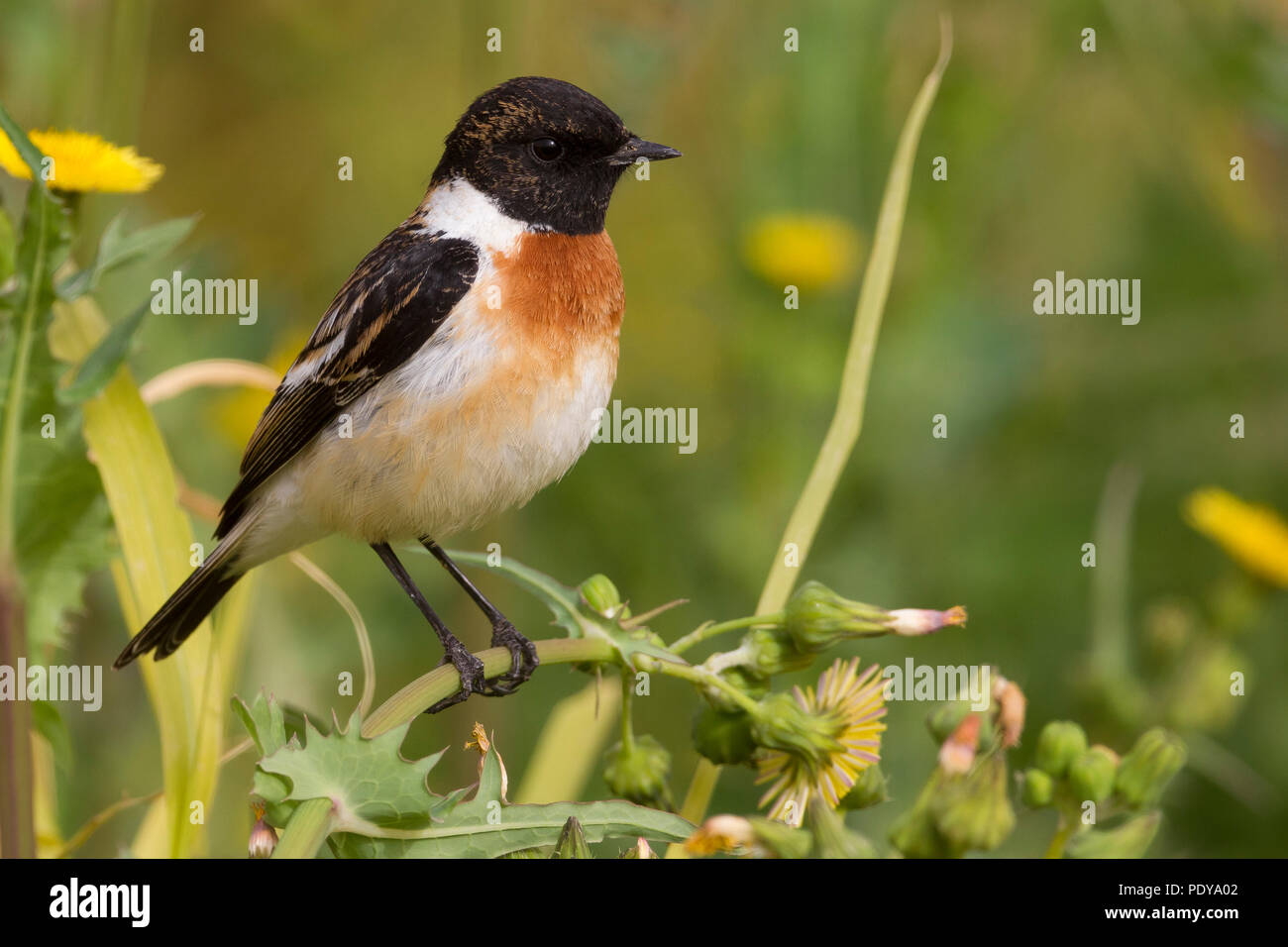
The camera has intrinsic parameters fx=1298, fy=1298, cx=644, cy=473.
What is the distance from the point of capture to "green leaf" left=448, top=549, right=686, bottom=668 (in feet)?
6.87

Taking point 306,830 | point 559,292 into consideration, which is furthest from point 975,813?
point 559,292

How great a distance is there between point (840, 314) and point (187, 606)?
3.26m

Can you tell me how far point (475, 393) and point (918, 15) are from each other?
3.53m

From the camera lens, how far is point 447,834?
1995mm

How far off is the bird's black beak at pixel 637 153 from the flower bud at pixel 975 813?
1.89m

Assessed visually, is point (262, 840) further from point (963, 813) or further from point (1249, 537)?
point (1249, 537)

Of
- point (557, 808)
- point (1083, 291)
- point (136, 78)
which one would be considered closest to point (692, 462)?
point (1083, 291)

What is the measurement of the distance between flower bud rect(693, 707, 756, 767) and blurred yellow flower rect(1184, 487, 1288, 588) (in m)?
2.54

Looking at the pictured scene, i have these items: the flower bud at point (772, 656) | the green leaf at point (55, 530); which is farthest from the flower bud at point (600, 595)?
the green leaf at point (55, 530)

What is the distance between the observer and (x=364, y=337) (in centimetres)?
321

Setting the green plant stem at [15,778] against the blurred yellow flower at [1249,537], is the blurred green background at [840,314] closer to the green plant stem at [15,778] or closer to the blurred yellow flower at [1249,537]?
the blurred yellow flower at [1249,537]

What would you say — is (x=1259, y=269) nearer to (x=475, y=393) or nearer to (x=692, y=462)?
(x=692, y=462)

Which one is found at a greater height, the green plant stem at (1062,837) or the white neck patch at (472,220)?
the white neck patch at (472,220)

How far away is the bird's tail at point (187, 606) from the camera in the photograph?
8.60 feet
